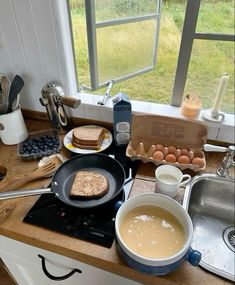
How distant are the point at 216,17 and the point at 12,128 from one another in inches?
32.8

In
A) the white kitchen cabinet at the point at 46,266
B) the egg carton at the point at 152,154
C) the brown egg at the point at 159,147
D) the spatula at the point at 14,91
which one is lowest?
the white kitchen cabinet at the point at 46,266

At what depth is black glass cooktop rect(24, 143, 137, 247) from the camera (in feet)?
1.85

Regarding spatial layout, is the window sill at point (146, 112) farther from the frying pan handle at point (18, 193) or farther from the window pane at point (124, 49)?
the frying pan handle at point (18, 193)

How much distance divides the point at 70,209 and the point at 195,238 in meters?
0.42

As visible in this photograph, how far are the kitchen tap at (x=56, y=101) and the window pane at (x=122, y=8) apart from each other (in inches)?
15.8

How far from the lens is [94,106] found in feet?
2.94

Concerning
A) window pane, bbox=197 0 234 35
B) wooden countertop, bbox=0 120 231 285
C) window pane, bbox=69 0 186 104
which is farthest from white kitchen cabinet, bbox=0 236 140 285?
window pane, bbox=197 0 234 35

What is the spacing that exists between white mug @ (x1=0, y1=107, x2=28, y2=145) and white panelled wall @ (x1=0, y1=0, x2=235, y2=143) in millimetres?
159

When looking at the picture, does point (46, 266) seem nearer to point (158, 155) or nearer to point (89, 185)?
point (89, 185)

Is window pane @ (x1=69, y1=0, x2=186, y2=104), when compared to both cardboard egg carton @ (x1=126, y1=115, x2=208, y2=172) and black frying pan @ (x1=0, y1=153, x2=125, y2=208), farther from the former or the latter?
black frying pan @ (x1=0, y1=153, x2=125, y2=208)

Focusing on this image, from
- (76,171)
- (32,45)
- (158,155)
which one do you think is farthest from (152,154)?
(32,45)

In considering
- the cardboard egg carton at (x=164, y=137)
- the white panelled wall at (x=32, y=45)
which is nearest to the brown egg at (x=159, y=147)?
the cardboard egg carton at (x=164, y=137)

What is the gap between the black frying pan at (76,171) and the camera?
0.62 meters

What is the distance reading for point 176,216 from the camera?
560mm
